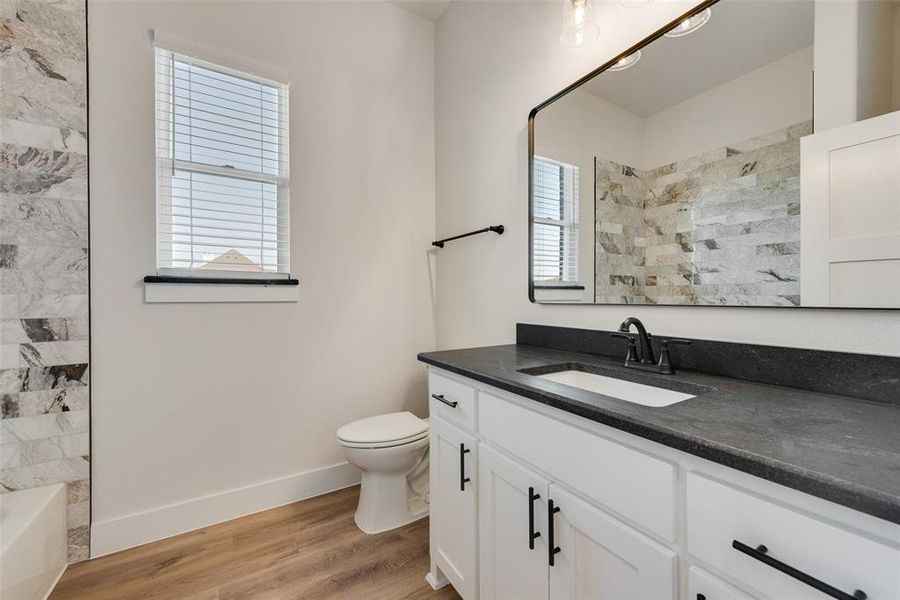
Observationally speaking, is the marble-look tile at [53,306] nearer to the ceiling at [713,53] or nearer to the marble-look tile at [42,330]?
the marble-look tile at [42,330]

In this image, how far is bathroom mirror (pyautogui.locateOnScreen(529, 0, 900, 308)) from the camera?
0.86m

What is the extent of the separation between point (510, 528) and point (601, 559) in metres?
0.31

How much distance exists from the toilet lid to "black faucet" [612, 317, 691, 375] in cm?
103

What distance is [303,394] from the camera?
2.12 metres

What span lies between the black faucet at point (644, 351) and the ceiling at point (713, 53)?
762 millimetres

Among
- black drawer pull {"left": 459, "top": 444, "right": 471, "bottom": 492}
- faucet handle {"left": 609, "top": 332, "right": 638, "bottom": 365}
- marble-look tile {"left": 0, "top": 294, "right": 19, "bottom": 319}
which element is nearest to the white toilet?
black drawer pull {"left": 459, "top": 444, "right": 471, "bottom": 492}

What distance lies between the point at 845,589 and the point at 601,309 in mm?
1052

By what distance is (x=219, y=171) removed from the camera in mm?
1910

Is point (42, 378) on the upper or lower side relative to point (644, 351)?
lower

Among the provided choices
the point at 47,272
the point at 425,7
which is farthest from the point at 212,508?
the point at 425,7

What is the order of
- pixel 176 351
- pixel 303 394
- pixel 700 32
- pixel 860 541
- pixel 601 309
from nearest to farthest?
pixel 860 541 → pixel 700 32 → pixel 601 309 → pixel 176 351 → pixel 303 394

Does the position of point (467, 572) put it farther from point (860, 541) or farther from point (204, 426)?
point (204, 426)

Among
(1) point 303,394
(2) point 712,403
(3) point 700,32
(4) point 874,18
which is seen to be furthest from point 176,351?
(4) point 874,18

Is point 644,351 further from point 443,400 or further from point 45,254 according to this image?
point 45,254
